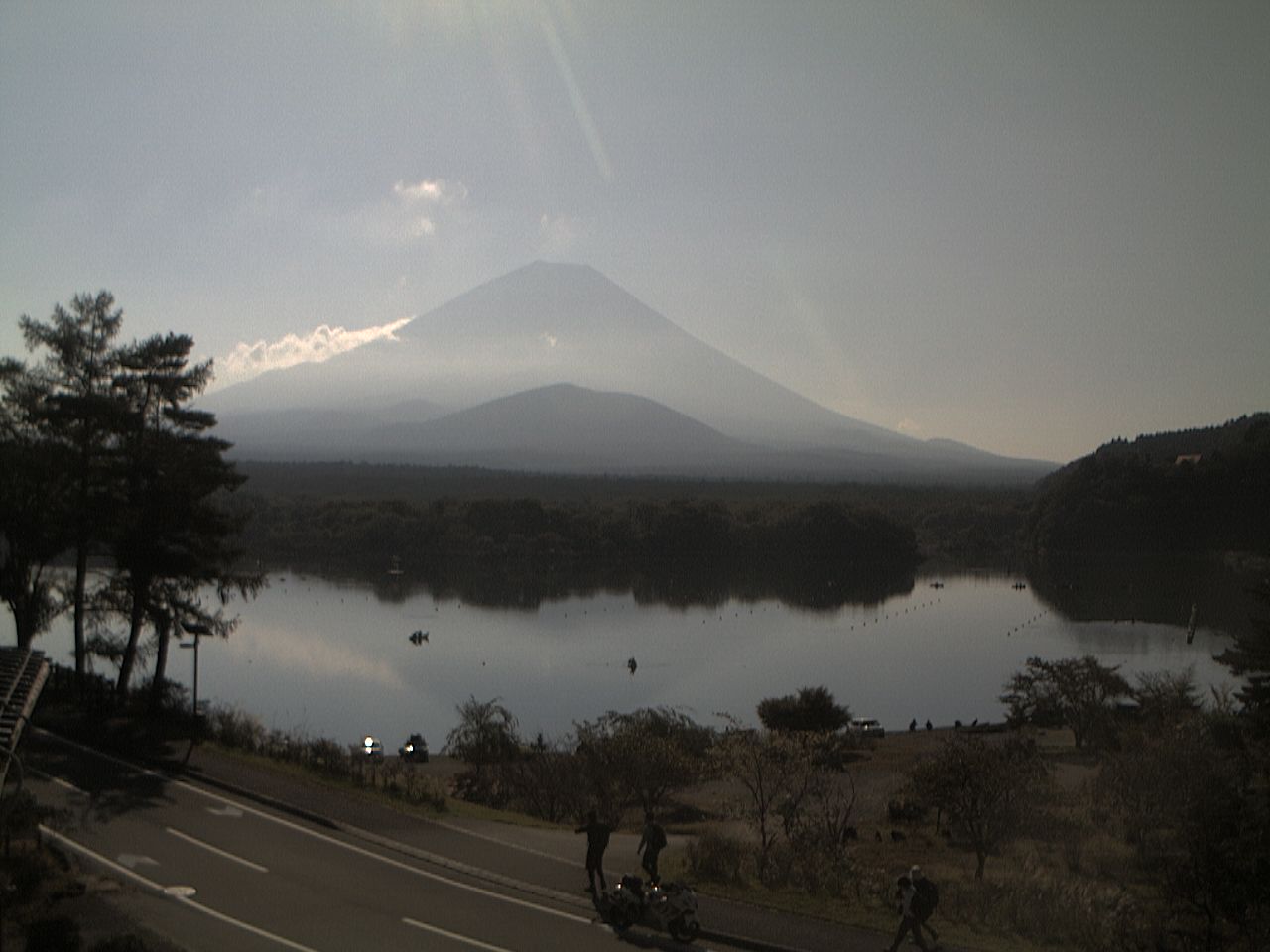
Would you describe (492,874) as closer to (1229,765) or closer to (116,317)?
(1229,765)

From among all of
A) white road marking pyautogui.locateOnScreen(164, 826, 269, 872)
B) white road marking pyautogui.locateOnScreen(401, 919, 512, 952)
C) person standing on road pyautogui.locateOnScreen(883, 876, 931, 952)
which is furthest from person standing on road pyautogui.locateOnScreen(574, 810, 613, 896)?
white road marking pyautogui.locateOnScreen(164, 826, 269, 872)

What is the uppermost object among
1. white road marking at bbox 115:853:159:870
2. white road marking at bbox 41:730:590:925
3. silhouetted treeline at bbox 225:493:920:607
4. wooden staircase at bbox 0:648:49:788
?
silhouetted treeline at bbox 225:493:920:607

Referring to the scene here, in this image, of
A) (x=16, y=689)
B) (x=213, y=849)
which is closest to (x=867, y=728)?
(x=213, y=849)

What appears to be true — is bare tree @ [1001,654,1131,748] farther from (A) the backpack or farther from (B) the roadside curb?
(B) the roadside curb

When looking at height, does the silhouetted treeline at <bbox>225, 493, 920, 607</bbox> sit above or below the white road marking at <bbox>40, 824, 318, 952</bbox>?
above

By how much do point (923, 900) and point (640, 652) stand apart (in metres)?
38.9

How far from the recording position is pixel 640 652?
47.9m

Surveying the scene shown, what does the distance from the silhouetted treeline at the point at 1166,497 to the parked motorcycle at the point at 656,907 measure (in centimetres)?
3980

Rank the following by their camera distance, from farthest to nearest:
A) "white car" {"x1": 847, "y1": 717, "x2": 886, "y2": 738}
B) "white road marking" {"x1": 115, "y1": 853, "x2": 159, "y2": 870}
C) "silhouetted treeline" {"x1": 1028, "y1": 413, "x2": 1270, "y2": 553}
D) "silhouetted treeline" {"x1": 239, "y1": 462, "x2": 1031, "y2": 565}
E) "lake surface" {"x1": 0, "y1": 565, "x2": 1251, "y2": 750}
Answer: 1. "silhouetted treeline" {"x1": 239, "y1": 462, "x2": 1031, "y2": 565}
2. "silhouetted treeline" {"x1": 1028, "y1": 413, "x2": 1270, "y2": 553}
3. "lake surface" {"x1": 0, "y1": 565, "x2": 1251, "y2": 750}
4. "white car" {"x1": 847, "y1": 717, "x2": 886, "y2": 738}
5. "white road marking" {"x1": 115, "y1": 853, "x2": 159, "y2": 870}

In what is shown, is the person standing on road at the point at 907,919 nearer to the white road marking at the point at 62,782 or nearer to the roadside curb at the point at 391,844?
the roadside curb at the point at 391,844

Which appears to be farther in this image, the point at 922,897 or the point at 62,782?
the point at 62,782

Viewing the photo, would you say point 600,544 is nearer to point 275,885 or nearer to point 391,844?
point 391,844

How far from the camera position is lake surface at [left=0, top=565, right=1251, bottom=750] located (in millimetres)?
36562

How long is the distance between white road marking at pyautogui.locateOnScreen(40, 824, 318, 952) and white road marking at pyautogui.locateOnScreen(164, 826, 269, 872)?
938 mm
